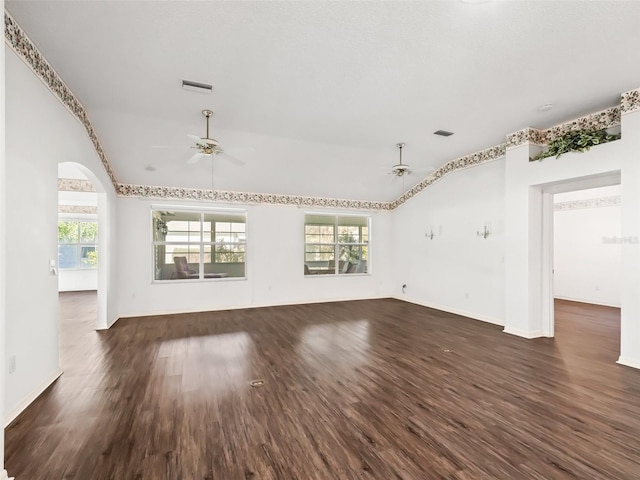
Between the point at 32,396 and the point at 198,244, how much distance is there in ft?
14.1

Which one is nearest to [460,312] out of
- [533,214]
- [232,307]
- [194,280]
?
[533,214]

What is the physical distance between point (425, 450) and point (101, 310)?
539 centimetres

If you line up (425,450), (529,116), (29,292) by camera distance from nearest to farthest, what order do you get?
(425,450), (29,292), (529,116)

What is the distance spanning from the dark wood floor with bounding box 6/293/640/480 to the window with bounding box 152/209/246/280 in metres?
2.11

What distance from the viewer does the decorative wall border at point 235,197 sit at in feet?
20.3

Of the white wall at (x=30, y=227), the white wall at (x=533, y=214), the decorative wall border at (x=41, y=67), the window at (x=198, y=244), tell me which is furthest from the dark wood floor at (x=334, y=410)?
the decorative wall border at (x=41, y=67)

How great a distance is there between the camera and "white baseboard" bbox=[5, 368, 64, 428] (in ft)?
7.83

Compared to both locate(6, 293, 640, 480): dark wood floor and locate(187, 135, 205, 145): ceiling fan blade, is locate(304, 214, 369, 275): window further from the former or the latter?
locate(187, 135, 205, 145): ceiling fan blade

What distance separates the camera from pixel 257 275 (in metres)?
7.07

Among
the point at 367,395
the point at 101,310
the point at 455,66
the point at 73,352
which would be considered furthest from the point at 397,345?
the point at 101,310

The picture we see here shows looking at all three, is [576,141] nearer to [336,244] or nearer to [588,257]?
[588,257]

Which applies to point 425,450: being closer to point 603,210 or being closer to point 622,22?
point 622,22

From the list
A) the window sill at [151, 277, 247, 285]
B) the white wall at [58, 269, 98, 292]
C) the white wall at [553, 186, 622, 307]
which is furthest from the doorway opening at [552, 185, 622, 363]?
the white wall at [58, 269, 98, 292]

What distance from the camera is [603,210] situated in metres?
7.22
